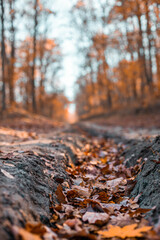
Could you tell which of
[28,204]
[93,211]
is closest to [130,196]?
[93,211]

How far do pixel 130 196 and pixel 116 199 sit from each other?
0.15m

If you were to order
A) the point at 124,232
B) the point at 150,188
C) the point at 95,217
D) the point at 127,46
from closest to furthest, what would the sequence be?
1. the point at 124,232
2. the point at 95,217
3. the point at 150,188
4. the point at 127,46

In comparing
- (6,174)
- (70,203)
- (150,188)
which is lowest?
(70,203)

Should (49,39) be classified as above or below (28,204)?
above

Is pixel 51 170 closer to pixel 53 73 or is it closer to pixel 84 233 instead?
pixel 84 233

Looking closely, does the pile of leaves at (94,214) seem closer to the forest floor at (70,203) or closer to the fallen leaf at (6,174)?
the forest floor at (70,203)

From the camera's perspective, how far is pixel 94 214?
1451 millimetres

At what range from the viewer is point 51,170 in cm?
209

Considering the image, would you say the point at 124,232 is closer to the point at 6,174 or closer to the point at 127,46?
the point at 6,174

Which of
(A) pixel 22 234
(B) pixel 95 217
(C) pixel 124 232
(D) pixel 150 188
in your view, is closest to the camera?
(A) pixel 22 234

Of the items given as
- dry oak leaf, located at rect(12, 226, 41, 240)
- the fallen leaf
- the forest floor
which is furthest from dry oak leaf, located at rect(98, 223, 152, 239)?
the fallen leaf

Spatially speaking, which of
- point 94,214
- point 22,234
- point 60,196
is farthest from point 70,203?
point 22,234

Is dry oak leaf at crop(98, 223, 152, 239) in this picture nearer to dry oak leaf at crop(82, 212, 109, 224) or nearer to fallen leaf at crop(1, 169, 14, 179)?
dry oak leaf at crop(82, 212, 109, 224)

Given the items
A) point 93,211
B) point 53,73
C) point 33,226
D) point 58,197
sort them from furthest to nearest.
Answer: point 53,73, point 58,197, point 93,211, point 33,226
